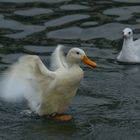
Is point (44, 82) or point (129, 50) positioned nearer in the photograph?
point (44, 82)

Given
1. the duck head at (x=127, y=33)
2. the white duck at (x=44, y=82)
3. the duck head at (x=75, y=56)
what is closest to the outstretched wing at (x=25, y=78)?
the white duck at (x=44, y=82)

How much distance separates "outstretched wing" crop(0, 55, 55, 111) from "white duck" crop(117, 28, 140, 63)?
3414 millimetres

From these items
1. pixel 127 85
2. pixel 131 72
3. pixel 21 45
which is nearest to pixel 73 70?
pixel 127 85

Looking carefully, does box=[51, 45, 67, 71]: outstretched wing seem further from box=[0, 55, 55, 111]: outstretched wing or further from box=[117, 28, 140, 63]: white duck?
box=[117, 28, 140, 63]: white duck

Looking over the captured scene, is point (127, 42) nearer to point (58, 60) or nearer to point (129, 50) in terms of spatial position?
point (129, 50)

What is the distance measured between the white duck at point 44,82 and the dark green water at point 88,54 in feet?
1.18

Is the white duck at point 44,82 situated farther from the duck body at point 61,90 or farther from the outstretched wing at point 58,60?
the outstretched wing at point 58,60

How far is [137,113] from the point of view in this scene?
33.9 feet

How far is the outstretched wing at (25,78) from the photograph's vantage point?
964cm

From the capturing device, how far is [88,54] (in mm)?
12922

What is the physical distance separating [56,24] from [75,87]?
4.83 m

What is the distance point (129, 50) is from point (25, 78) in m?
4.03

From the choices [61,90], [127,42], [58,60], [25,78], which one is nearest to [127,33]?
Answer: [127,42]

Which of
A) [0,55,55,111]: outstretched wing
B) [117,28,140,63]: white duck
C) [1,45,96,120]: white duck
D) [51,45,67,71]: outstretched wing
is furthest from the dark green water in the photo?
[51,45,67,71]: outstretched wing
